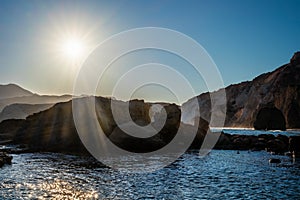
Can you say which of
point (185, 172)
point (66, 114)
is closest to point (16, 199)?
point (185, 172)

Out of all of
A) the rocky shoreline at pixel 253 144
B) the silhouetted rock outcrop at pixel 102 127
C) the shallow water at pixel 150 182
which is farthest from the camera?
the rocky shoreline at pixel 253 144

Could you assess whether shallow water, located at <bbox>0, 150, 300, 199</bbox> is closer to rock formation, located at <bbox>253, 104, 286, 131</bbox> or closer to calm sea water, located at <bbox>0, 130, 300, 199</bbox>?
calm sea water, located at <bbox>0, 130, 300, 199</bbox>

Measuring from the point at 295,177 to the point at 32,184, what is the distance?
Answer: 108ft

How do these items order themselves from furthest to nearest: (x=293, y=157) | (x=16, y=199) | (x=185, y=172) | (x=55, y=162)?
(x=293, y=157) < (x=55, y=162) < (x=185, y=172) < (x=16, y=199)

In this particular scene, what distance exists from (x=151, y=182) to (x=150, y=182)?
4.9 inches

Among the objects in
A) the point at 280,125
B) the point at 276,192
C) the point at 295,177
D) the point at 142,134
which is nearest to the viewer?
the point at 276,192

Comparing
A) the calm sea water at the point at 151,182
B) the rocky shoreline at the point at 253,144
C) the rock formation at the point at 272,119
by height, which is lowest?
the calm sea water at the point at 151,182

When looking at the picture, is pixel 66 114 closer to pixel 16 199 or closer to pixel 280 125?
pixel 16 199

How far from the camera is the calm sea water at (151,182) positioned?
100ft

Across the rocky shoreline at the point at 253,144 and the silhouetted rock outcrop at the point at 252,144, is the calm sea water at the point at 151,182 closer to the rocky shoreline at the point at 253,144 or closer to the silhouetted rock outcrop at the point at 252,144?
the rocky shoreline at the point at 253,144

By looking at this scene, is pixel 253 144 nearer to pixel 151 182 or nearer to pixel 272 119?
pixel 151 182

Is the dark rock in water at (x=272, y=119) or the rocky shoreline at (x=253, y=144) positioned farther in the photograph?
the dark rock in water at (x=272, y=119)

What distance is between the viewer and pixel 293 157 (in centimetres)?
6425

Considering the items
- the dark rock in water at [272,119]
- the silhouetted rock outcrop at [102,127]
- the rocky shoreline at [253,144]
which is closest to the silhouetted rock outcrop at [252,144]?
the rocky shoreline at [253,144]
